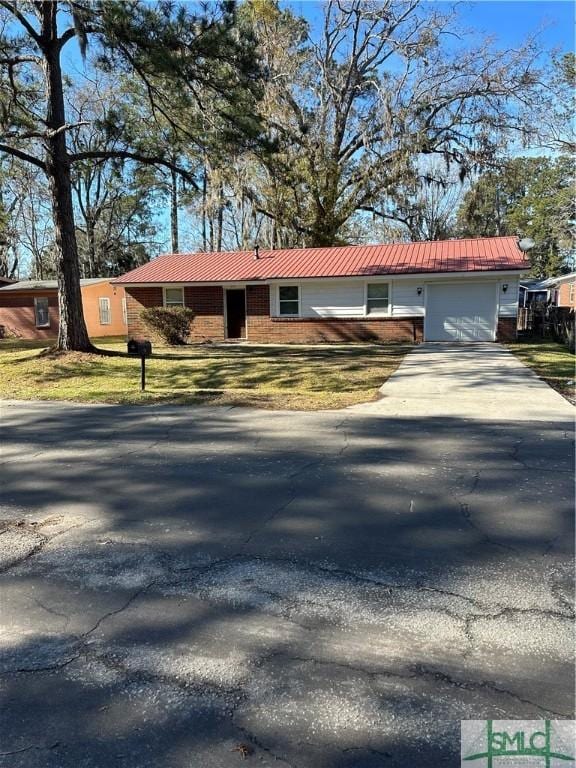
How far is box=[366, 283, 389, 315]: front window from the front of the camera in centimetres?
1948

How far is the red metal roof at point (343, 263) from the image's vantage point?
18562mm

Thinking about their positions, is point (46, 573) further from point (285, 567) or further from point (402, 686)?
point (402, 686)

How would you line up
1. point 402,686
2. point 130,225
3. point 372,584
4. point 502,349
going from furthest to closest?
point 130,225 → point 502,349 → point 372,584 → point 402,686

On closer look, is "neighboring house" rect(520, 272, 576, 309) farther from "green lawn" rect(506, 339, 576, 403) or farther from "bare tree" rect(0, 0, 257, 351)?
"bare tree" rect(0, 0, 257, 351)

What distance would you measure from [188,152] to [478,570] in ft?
38.8

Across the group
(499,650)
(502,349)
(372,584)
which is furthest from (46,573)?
(502,349)

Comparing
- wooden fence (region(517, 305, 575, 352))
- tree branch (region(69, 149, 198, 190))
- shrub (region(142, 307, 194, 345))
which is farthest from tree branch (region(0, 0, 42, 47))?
wooden fence (region(517, 305, 575, 352))

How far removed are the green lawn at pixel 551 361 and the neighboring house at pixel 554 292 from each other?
13664 millimetres

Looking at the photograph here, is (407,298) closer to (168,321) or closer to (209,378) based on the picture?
(168,321)

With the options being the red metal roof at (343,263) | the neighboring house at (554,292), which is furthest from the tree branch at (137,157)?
the neighboring house at (554,292)

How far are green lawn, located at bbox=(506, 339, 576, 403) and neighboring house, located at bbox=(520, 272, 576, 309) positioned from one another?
13.7 meters

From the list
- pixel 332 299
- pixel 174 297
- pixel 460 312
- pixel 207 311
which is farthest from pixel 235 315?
pixel 460 312

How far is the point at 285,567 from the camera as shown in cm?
313

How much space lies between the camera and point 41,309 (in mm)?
26422
